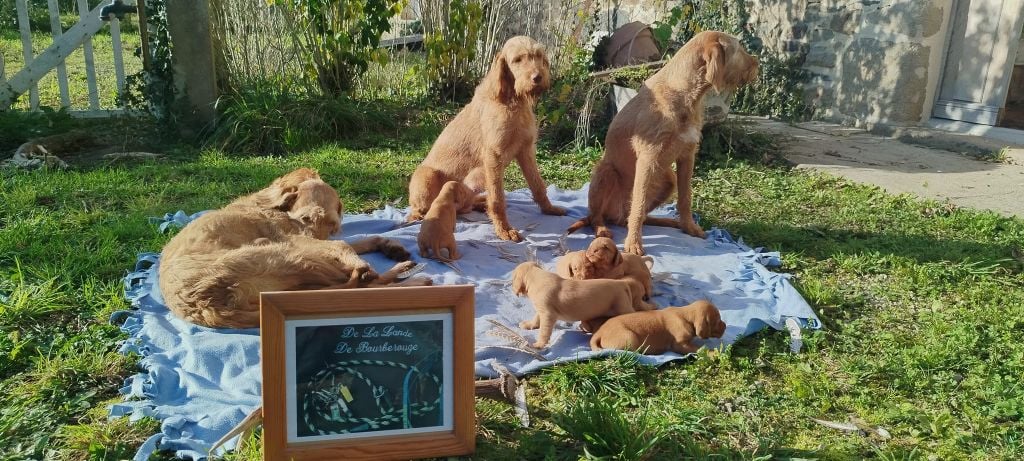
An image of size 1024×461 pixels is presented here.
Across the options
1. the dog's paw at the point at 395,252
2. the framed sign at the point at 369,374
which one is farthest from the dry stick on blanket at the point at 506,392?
the dog's paw at the point at 395,252

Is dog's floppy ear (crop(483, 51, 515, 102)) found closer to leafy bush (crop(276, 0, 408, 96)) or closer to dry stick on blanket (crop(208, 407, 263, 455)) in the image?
dry stick on blanket (crop(208, 407, 263, 455))

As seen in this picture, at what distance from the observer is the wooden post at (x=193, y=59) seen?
8039mm

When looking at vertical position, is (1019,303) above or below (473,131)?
below

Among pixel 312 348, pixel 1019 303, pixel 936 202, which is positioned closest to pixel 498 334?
pixel 312 348

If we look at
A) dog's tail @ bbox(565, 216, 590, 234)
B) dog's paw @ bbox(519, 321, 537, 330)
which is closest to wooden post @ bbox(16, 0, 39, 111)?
dog's tail @ bbox(565, 216, 590, 234)

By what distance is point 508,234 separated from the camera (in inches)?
210

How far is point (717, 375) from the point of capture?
11.2 ft

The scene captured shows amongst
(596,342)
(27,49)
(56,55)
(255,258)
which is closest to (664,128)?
(596,342)

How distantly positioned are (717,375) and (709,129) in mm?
4791

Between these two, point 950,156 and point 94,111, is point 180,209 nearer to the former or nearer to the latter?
point 94,111

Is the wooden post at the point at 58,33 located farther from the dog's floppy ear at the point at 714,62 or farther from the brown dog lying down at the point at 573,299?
the dog's floppy ear at the point at 714,62

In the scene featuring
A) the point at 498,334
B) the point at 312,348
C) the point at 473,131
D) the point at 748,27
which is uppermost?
the point at 748,27

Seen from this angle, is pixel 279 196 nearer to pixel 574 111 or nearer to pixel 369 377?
pixel 369 377

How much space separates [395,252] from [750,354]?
2.47 metres
